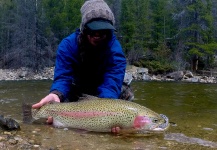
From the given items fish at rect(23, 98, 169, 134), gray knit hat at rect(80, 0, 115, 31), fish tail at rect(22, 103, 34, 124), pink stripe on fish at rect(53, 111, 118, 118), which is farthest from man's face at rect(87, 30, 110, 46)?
fish tail at rect(22, 103, 34, 124)

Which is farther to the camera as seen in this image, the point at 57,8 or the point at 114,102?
the point at 57,8

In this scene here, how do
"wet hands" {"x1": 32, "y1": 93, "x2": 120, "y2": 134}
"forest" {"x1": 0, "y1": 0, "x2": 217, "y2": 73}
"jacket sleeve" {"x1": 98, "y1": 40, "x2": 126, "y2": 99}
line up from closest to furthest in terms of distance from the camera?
1. "wet hands" {"x1": 32, "y1": 93, "x2": 120, "y2": 134}
2. "jacket sleeve" {"x1": 98, "y1": 40, "x2": 126, "y2": 99}
3. "forest" {"x1": 0, "y1": 0, "x2": 217, "y2": 73}

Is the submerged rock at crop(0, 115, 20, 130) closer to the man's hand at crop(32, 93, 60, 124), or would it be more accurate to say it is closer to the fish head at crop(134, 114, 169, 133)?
the man's hand at crop(32, 93, 60, 124)

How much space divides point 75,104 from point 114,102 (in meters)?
0.40

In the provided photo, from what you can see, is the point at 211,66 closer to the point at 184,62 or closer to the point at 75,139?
the point at 184,62

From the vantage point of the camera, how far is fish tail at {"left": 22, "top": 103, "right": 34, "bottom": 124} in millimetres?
3313

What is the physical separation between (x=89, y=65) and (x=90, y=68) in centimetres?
5

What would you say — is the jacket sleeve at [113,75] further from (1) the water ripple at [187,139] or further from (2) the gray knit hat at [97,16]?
(1) the water ripple at [187,139]

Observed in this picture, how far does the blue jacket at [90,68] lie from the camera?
Result: 12.3 feet

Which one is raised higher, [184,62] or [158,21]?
[158,21]

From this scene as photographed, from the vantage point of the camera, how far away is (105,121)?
3.21m

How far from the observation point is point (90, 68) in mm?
3877

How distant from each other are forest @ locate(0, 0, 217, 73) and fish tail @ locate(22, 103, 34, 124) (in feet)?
84.9

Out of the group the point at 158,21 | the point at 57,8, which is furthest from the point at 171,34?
the point at 57,8
